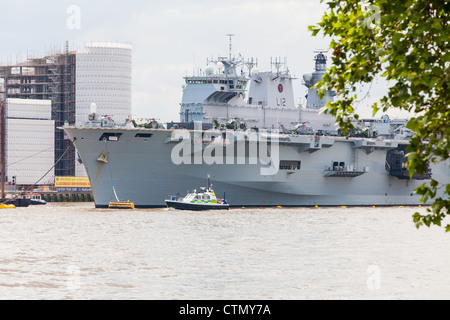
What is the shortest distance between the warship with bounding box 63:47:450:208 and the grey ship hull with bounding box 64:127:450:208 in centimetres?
6

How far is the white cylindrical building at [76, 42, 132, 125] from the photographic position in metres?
90.0

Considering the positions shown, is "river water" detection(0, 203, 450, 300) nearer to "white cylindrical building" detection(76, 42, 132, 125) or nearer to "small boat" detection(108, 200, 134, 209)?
"small boat" detection(108, 200, 134, 209)

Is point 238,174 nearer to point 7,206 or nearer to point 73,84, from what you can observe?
point 7,206

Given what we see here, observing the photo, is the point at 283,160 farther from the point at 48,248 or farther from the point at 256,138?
the point at 48,248

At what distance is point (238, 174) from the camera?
172ft

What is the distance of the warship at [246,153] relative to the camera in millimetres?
49719

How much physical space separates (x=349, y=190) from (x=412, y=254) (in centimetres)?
3397

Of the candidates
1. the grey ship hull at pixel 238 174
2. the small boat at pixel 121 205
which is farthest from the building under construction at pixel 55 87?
the small boat at pixel 121 205

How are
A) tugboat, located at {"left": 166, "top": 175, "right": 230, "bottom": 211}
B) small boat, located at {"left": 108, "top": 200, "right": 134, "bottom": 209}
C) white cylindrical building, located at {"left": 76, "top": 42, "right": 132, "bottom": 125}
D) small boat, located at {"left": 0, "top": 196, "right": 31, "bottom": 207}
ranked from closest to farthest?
tugboat, located at {"left": 166, "top": 175, "right": 230, "bottom": 211}, small boat, located at {"left": 108, "top": 200, "right": 134, "bottom": 209}, small boat, located at {"left": 0, "top": 196, "right": 31, "bottom": 207}, white cylindrical building, located at {"left": 76, "top": 42, "right": 132, "bottom": 125}

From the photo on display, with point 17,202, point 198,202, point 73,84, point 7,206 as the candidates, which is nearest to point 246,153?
point 198,202

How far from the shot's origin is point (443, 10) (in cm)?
970

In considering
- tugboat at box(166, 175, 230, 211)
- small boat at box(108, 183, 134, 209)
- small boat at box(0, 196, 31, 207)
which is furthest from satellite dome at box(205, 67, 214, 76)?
small boat at box(0, 196, 31, 207)

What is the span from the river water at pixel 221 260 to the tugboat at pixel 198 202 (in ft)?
25.2

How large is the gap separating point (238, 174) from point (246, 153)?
1507 millimetres
